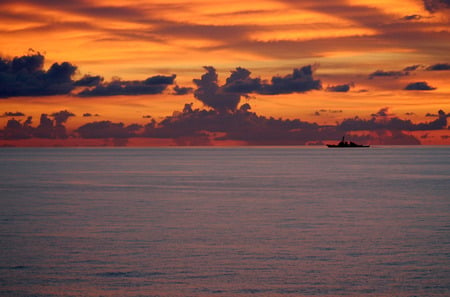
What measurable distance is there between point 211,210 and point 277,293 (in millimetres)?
33996

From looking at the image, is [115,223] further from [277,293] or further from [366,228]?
[277,293]

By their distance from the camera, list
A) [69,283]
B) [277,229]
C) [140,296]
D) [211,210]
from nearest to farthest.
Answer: [140,296], [69,283], [277,229], [211,210]

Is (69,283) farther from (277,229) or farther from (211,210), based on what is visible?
(211,210)

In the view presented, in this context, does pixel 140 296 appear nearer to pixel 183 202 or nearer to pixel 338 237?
pixel 338 237

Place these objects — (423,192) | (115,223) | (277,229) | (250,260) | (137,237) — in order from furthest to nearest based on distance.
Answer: (423,192) → (115,223) → (277,229) → (137,237) → (250,260)

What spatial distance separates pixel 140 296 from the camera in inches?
1172

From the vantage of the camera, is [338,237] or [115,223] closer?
[338,237]

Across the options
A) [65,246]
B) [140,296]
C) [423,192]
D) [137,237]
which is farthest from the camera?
[423,192]

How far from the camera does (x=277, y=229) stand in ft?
163

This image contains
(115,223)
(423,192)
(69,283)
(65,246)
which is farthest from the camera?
(423,192)

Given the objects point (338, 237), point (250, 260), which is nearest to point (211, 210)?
point (338, 237)

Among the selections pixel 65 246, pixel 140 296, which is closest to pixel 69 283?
pixel 140 296

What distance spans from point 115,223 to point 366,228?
788 inches

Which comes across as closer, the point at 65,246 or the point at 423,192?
the point at 65,246
